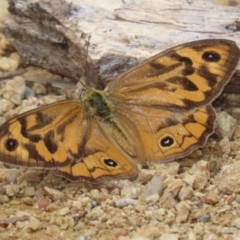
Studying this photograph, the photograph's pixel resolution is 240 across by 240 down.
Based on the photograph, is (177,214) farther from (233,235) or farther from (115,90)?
(115,90)

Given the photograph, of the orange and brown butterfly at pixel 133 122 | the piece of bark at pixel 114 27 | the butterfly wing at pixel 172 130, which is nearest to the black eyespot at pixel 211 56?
the orange and brown butterfly at pixel 133 122

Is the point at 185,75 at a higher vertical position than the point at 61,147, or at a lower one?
higher

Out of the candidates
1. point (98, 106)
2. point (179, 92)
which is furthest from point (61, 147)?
point (179, 92)

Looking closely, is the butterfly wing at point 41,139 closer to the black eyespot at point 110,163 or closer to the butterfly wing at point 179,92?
the black eyespot at point 110,163

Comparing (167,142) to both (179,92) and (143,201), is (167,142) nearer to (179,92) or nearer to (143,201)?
(179,92)

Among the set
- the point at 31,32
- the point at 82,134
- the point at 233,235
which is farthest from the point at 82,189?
the point at 31,32

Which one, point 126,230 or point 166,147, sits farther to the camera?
point 166,147

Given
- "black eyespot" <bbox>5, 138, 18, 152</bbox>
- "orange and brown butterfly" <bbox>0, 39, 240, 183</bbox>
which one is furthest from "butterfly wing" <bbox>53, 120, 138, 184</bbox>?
"black eyespot" <bbox>5, 138, 18, 152</bbox>
